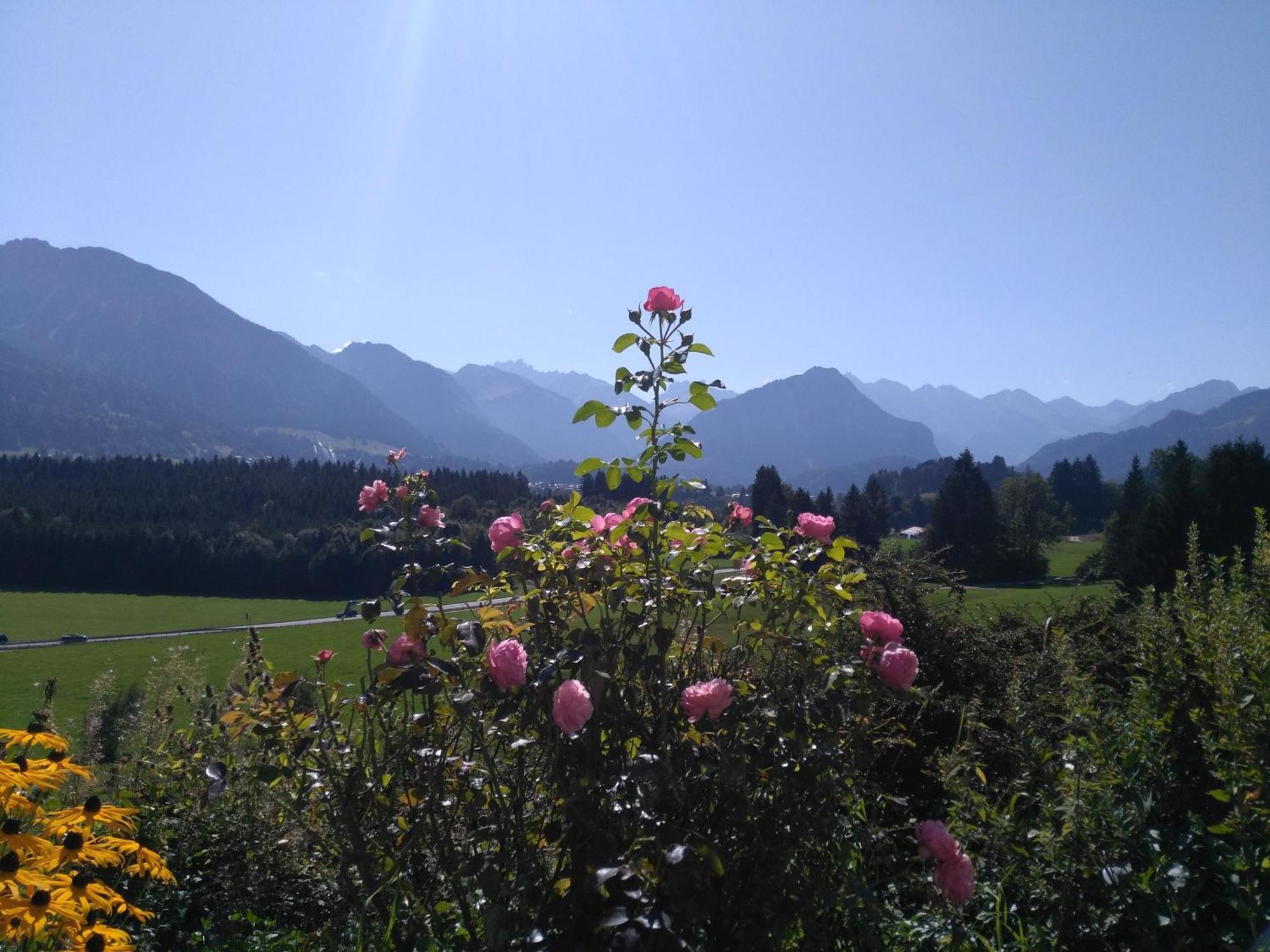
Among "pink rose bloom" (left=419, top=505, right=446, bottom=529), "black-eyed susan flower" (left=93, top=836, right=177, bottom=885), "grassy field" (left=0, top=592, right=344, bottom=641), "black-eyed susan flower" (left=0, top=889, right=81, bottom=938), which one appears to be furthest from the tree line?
"black-eyed susan flower" (left=0, top=889, right=81, bottom=938)

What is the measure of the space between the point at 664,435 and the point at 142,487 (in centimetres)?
9675

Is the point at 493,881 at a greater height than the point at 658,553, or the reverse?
the point at 658,553

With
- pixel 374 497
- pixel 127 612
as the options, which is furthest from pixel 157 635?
pixel 374 497

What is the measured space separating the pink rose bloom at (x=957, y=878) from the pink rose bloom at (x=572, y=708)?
107 centimetres

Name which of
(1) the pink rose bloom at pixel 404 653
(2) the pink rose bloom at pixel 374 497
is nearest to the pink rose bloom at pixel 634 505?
(1) the pink rose bloom at pixel 404 653

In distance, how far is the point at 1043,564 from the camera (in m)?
46.5

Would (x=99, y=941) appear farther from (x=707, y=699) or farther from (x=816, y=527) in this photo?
(x=816, y=527)

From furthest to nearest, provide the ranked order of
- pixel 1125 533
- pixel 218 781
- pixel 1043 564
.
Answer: pixel 1043 564
pixel 1125 533
pixel 218 781

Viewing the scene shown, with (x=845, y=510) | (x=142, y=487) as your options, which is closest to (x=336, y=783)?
(x=845, y=510)

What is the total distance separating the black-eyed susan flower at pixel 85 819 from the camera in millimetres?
1947

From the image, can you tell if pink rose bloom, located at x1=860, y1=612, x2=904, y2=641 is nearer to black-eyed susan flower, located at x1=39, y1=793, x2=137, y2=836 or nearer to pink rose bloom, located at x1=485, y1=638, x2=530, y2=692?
pink rose bloom, located at x1=485, y1=638, x2=530, y2=692

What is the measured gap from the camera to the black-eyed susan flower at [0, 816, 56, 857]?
166 cm

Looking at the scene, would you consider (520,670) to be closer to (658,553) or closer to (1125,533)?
(658,553)

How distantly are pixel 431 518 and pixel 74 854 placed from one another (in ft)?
4.36
